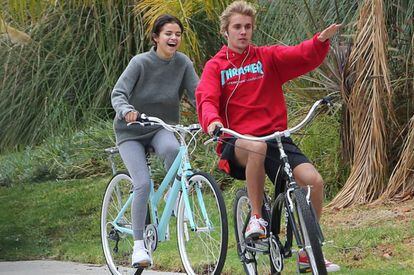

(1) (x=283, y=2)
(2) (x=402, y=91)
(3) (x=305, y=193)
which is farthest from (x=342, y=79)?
(3) (x=305, y=193)

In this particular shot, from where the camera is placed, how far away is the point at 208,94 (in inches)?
266

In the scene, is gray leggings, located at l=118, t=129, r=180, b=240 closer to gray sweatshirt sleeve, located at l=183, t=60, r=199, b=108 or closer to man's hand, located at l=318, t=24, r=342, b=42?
gray sweatshirt sleeve, located at l=183, t=60, r=199, b=108

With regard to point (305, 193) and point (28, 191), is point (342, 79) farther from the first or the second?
point (28, 191)

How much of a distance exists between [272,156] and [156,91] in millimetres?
1519

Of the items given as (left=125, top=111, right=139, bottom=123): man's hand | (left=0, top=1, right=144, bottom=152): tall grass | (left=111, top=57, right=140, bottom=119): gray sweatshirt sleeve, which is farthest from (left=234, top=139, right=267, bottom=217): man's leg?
(left=0, top=1, right=144, bottom=152): tall grass

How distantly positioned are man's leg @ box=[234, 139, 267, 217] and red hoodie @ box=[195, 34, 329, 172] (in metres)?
0.17

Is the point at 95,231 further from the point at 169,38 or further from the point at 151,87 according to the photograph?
the point at 169,38

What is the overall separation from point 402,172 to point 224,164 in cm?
336

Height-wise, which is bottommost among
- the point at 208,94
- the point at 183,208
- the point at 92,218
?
the point at 92,218

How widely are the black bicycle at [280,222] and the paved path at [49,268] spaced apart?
158cm

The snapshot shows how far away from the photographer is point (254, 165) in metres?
6.56

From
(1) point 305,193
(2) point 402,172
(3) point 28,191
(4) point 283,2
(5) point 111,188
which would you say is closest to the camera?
(1) point 305,193

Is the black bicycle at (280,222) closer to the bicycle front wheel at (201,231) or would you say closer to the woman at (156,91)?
the bicycle front wheel at (201,231)

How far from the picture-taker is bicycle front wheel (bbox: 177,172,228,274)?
7168 millimetres
